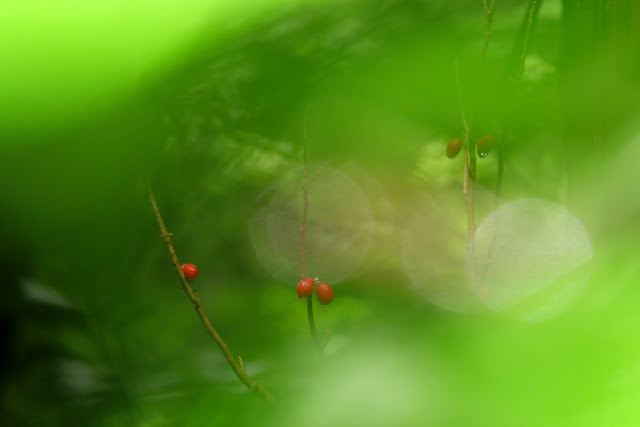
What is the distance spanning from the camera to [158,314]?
44 cm

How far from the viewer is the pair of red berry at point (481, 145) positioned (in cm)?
20

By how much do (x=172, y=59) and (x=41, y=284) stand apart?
23 cm

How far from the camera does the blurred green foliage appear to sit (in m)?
0.07

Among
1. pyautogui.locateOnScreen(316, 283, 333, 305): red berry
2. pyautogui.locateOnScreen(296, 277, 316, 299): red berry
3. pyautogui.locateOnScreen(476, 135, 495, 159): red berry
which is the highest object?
pyautogui.locateOnScreen(476, 135, 495, 159): red berry

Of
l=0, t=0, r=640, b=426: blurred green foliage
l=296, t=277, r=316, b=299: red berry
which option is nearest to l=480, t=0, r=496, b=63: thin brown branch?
l=0, t=0, r=640, b=426: blurred green foliage

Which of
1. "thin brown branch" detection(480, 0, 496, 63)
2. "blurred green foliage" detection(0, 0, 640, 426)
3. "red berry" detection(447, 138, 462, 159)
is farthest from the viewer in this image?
"red berry" detection(447, 138, 462, 159)

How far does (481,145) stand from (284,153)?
166 millimetres

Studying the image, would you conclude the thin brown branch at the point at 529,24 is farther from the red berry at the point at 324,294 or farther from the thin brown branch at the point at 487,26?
the red berry at the point at 324,294

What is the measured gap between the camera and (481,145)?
0.73 feet

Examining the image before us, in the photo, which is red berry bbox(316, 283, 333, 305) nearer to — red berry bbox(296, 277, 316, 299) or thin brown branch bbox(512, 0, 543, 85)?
red berry bbox(296, 277, 316, 299)

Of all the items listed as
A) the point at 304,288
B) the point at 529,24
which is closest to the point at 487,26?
the point at 529,24

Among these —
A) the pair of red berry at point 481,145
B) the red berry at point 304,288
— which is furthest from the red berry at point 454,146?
the red berry at point 304,288

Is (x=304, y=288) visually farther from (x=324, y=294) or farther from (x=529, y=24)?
(x=529, y=24)

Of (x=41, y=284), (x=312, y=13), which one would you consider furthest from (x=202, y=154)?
(x=312, y=13)
